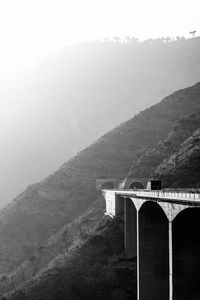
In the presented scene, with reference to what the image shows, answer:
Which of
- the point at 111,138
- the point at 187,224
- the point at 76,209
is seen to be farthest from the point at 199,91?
the point at 187,224

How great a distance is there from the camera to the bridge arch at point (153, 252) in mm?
52625

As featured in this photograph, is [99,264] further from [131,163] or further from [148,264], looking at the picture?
[131,163]

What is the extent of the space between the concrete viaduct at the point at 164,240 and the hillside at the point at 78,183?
37.1m

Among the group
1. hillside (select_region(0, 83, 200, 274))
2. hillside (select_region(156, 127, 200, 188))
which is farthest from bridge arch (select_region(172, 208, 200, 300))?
hillside (select_region(0, 83, 200, 274))

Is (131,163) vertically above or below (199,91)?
below

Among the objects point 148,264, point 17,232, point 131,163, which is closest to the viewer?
point 148,264

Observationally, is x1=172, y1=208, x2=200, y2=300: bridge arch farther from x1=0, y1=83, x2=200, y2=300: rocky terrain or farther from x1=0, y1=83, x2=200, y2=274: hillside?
x1=0, y1=83, x2=200, y2=274: hillside

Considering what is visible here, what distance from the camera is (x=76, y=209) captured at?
132 m

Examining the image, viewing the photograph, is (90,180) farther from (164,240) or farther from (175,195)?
(175,195)

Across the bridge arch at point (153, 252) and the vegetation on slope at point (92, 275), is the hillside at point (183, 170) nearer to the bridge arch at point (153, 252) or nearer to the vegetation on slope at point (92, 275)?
the vegetation on slope at point (92, 275)

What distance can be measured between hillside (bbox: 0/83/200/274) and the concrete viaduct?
3712 cm

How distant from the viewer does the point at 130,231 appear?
240 feet

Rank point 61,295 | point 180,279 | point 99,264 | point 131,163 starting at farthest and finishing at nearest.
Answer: point 131,163, point 99,264, point 61,295, point 180,279

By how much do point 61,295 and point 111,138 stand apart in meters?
96.0
